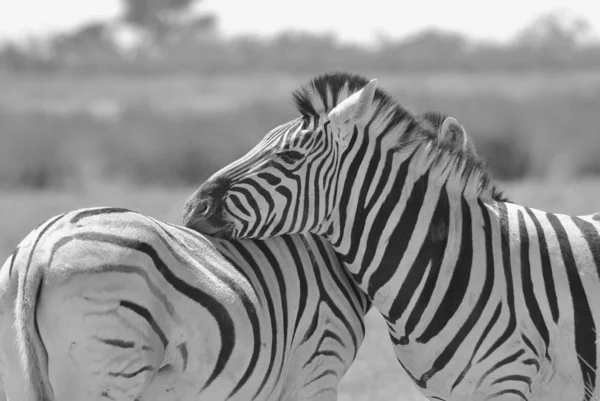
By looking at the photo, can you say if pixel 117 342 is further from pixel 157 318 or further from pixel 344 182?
pixel 344 182

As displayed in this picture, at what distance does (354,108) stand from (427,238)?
79 centimetres

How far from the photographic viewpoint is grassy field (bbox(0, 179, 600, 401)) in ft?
26.6

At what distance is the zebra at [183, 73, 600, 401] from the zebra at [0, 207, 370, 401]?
0.29 m

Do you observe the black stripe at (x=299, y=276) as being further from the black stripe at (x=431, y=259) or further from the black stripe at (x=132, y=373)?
the black stripe at (x=132, y=373)

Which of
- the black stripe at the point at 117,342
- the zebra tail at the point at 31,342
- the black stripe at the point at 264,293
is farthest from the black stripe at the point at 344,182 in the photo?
the zebra tail at the point at 31,342

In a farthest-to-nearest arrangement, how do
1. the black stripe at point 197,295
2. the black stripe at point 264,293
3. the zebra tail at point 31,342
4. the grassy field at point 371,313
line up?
the grassy field at point 371,313 < the black stripe at point 264,293 < the black stripe at point 197,295 < the zebra tail at point 31,342

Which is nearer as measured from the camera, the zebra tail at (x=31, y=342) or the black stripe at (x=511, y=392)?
the zebra tail at (x=31, y=342)

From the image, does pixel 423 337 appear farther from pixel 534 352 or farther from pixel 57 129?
pixel 57 129

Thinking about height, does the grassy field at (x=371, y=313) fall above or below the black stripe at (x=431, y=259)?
below

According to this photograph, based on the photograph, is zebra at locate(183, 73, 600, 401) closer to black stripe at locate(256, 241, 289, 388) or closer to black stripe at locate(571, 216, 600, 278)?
black stripe at locate(571, 216, 600, 278)

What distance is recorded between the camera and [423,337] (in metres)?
4.66

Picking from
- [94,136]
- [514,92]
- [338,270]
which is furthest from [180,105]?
[338,270]

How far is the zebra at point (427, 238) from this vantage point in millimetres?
4570

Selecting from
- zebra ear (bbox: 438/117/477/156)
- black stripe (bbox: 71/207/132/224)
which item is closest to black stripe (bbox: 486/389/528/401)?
zebra ear (bbox: 438/117/477/156)
